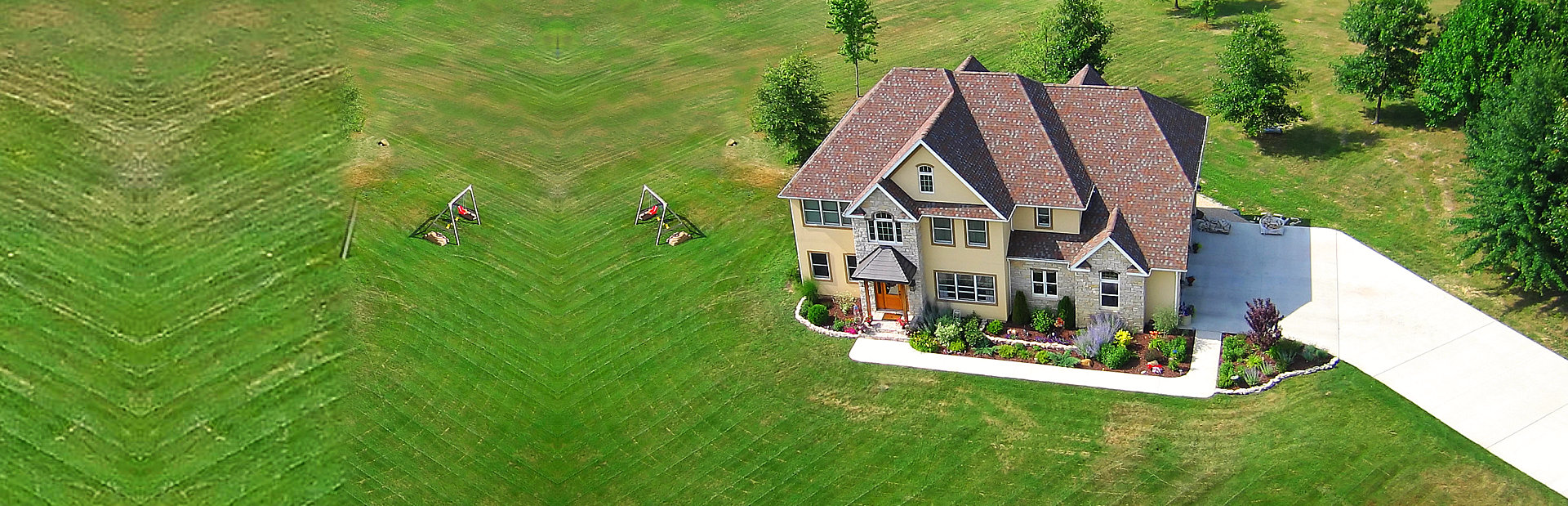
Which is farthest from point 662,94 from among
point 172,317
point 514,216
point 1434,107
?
point 1434,107

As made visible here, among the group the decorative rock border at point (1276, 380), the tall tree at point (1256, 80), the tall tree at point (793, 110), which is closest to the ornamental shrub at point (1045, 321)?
the decorative rock border at point (1276, 380)

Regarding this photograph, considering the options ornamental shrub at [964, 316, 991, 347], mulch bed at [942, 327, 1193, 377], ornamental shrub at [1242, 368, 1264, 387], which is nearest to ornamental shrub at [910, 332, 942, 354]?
mulch bed at [942, 327, 1193, 377]

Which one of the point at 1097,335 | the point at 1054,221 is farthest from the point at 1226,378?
the point at 1054,221

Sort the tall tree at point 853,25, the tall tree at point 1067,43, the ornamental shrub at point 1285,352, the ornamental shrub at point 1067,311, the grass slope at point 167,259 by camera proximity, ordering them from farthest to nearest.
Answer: the tall tree at point 853,25, the tall tree at point 1067,43, the ornamental shrub at point 1067,311, the ornamental shrub at point 1285,352, the grass slope at point 167,259

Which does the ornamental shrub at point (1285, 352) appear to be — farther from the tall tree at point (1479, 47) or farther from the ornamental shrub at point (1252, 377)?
the tall tree at point (1479, 47)

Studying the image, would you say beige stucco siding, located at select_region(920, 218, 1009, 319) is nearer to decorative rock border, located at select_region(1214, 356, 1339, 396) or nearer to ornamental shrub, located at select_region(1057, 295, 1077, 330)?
ornamental shrub, located at select_region(1057, 295, 1077, 330)

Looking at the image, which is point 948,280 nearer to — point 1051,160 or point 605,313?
point 1051,160

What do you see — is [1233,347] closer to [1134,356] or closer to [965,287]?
[1134,356]
